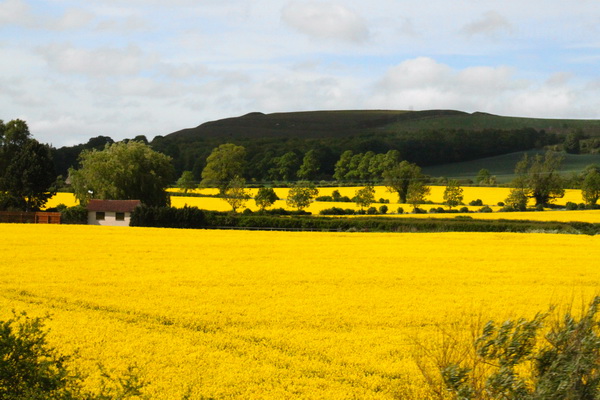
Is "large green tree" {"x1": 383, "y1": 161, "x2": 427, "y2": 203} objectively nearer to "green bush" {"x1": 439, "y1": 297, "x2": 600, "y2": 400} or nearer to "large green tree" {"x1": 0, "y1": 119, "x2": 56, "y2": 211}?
"large green tree" {"x1": 0, "y1": 119, "x2": 56, "y2": 211}

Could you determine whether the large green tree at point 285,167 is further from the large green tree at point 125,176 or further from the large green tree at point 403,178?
the large green tree at point 125,176

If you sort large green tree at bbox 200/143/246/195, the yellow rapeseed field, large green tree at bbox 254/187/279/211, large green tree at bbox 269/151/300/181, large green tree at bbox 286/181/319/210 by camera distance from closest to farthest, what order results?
the yellow rapeseed field, large green tree at bbox 254/187/279/211, large green tree at bbox 286/181/319/210, large green tree at bbox 200/143/246/195, large green tree at bbox 269/151/300/181

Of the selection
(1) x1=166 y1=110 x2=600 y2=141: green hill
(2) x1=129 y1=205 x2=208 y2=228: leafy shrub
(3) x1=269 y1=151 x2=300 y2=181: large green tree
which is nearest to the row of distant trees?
(2) x1=129 y1=205 x2=208 y2=228: leafy shrub

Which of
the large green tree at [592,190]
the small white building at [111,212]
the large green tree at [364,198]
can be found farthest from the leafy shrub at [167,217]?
the large green tree at [592,190]

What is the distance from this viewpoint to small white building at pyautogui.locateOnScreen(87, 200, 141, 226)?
6059 cm

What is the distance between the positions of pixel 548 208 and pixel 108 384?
69.8 m

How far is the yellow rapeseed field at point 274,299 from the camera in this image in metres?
13.4

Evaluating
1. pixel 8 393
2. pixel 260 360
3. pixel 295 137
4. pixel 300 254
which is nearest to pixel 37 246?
pixel 300 254

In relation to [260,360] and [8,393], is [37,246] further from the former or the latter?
[8,393]

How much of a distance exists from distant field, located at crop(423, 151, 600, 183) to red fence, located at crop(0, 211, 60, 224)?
205 ft

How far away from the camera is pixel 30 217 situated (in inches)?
2381

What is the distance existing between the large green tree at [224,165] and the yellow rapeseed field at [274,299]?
63138 millimetres

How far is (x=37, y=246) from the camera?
37.0 metres

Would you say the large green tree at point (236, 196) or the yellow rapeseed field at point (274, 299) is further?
the large green tree at point (236, 196)
